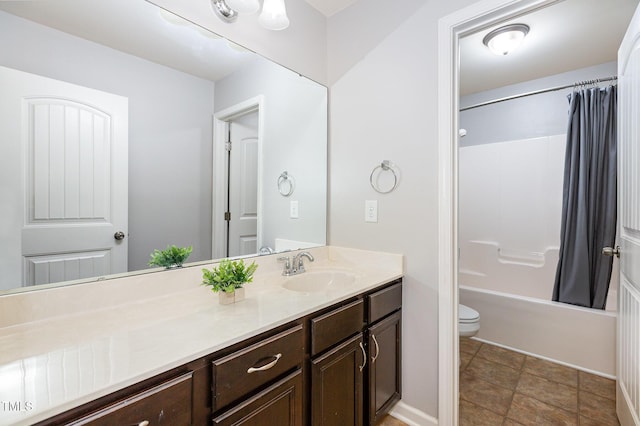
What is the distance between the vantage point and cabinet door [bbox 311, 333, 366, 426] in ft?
3.66

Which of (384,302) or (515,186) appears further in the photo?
(515,186)

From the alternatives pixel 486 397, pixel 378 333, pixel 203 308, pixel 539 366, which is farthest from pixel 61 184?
pixel 539 366

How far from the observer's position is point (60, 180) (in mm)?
975

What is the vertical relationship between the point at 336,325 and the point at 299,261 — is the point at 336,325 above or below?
below

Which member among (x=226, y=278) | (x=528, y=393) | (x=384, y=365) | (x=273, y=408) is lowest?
(x=528, y=393)

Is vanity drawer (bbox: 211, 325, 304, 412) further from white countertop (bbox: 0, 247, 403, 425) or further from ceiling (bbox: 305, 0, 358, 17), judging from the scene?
ceiling (bbox: 305, 0, 358, 17)

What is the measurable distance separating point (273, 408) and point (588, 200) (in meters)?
2.81

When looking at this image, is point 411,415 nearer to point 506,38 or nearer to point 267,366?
point 267,366

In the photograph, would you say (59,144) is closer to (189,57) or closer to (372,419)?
(189,57)

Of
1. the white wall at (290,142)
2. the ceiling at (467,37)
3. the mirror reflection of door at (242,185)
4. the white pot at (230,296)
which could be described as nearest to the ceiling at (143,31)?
the ceiling at (467,37)

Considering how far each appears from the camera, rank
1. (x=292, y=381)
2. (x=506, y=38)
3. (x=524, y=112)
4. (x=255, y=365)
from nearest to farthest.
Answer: (x=255, y=365) < (x=292, y=381) < (x=506, y=38) < (x=524, y=112)

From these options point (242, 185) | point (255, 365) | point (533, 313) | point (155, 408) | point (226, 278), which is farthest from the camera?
point (533, 313)

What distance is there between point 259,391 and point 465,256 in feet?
9.69

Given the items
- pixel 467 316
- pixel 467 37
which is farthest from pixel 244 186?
pixel 467 37
